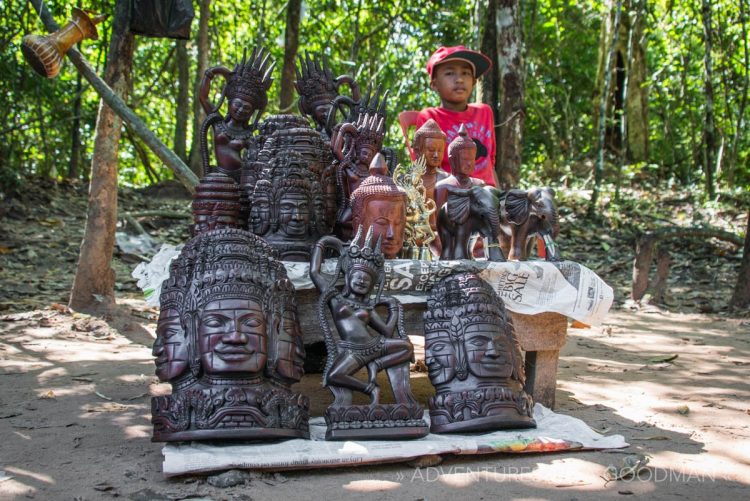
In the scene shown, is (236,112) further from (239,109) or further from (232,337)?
(232,337)

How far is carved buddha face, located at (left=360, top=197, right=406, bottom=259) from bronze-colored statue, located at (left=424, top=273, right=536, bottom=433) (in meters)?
0.44

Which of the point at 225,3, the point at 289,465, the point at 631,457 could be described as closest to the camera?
the point at 289,465

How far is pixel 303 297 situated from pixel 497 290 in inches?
40.7

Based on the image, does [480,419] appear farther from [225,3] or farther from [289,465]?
[225,3]

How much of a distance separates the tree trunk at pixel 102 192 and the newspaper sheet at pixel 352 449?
3433 millimetres

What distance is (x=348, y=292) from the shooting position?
351 centimetres

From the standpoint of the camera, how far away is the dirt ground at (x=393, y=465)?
275cm

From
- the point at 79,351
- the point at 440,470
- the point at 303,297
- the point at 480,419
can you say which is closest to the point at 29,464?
the point at 303,297

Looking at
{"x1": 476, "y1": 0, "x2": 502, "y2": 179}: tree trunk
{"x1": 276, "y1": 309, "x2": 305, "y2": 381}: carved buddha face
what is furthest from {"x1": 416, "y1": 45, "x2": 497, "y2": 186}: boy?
{"x1": 276, "y1": 309, "x2": 305, "y2": 381}: carved buddha face

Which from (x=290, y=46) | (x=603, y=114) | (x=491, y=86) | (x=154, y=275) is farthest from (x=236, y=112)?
(x=603, y=114)

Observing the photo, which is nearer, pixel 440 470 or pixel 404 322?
pixel 440 470

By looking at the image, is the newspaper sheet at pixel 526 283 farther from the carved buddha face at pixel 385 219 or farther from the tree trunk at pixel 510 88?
the tree trunk at pixel 510 88

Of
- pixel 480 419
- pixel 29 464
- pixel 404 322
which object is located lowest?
pixel 29 464

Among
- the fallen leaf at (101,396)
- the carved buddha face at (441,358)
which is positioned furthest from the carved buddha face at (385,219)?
the fallen leaf at (101,396)
